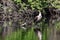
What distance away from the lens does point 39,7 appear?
12.6m

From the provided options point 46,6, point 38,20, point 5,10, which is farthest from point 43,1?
point 5,10

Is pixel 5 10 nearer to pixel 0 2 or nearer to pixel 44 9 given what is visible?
pixel 0 2

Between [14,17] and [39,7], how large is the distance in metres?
1.34

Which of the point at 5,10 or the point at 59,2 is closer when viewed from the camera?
the point at 5,10

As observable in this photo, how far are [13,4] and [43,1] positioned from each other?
4.97ft

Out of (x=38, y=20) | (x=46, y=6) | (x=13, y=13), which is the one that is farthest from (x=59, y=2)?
(x=13, y=13)

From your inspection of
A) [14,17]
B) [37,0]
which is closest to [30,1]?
[37,0]

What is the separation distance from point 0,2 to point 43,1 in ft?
7.03

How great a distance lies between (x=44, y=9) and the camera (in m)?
13.2

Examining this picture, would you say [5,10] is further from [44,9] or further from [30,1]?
[44,9]

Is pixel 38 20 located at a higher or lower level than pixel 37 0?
lower

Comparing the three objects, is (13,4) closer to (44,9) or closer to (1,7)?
(1,7)

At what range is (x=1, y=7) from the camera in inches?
489

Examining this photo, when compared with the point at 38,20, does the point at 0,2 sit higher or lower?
higher
